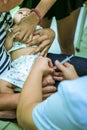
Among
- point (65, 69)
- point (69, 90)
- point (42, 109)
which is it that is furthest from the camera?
point (65, 69)

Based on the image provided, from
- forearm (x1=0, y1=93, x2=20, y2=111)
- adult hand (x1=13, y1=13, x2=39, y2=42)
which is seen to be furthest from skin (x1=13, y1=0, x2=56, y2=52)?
forearm (x1=0, y1=93, x2=20, y2=111)

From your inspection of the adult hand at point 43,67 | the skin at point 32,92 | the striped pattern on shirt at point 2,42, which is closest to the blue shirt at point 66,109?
the skin at point 32,92

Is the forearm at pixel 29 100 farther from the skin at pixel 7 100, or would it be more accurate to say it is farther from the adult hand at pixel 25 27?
the adult hand at pixel 25 27

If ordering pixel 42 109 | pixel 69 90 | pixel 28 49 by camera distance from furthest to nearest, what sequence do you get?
pixel 28 49 → pixel 42 109 → pixel 69 90

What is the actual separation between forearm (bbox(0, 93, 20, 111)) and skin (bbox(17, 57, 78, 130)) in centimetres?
12

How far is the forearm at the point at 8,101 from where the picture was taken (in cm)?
111

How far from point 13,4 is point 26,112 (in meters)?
0.51

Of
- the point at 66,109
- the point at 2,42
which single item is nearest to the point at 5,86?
the point at 2,42

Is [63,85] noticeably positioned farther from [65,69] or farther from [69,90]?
[65,69]

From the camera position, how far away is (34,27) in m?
1.44

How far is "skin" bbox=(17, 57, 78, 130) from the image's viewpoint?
90cm

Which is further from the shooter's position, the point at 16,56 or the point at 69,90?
the point at 16,56

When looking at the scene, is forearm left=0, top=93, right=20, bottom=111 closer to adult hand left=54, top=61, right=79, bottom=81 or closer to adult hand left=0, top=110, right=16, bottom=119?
adult hand left=0, top=110, right=16, bottom=119

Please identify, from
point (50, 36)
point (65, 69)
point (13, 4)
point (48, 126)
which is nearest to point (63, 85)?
point (48, 126)
